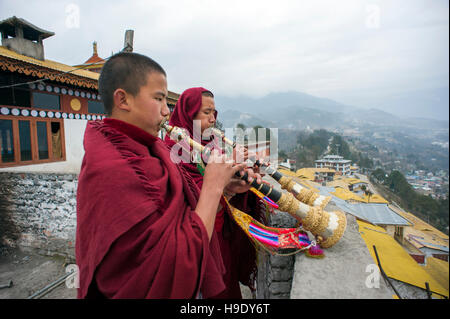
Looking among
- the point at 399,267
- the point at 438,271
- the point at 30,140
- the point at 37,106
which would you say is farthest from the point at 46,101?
the point at 438,271

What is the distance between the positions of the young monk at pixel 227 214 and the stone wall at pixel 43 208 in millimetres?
5921

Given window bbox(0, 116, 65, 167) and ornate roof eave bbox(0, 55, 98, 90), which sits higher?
ornate roof eave bbox(0, 55, 98, 90)

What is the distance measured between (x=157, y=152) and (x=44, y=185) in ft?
25.8

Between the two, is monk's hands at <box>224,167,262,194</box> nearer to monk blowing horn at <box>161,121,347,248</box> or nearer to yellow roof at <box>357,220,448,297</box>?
monk blowing horn at <box>161,121,347,248</box>

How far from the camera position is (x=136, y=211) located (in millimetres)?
856

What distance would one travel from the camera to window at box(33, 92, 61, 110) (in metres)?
8.04

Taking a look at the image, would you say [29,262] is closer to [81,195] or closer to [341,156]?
[81,195]

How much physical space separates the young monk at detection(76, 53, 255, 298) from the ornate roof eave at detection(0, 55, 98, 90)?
300 inches

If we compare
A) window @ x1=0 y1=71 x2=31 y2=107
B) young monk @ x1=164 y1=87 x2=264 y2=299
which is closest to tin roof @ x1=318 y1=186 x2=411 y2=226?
young monk @ x1=164 y1=87 x2=264 y2=299

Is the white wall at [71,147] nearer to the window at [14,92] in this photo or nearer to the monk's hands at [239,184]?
the window at [14,92]

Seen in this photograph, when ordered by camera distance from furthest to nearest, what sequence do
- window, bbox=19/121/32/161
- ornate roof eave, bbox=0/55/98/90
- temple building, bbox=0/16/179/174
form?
window, bbox=19/121/32/161 < temple building, bbox=0/16/179/174 < ornate roof eave, bbox=0/55/98/90

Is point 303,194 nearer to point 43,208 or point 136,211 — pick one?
point 136,211

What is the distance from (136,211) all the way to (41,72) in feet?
28.4
